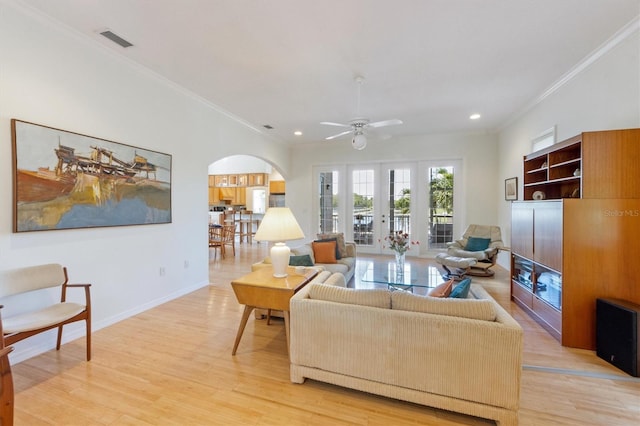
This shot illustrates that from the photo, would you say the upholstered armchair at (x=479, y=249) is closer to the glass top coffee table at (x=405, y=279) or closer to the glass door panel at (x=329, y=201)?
the glass top coffee table at (x=405, y=279)

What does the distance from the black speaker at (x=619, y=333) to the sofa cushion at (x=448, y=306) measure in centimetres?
135

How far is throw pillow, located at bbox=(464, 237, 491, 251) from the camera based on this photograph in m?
5.15

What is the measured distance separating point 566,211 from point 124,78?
4810 mm

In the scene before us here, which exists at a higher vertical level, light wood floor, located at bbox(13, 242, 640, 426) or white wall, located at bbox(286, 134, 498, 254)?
white wall, located at bbox(286, 134, 498, 254)

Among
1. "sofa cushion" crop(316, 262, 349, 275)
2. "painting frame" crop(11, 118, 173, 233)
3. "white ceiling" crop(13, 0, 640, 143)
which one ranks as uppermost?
"white ceiling" crop(13, 0, 640, 143)

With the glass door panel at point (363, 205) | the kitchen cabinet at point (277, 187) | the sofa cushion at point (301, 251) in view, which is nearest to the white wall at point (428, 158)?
the glass door panel at point (363, 205)

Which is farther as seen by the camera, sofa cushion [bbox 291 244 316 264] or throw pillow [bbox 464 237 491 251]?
throw pillow [bbox 464 237 491 251]

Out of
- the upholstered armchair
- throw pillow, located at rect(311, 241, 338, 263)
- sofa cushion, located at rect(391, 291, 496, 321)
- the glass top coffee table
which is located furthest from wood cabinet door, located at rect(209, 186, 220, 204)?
sofa cushion, located at rect(391, 291, 496, 321)

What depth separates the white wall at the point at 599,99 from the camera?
2.57m

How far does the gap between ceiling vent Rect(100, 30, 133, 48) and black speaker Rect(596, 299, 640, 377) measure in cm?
508

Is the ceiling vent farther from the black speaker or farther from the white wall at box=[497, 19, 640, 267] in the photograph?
the black speaker

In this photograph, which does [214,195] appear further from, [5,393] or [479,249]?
[5,393]

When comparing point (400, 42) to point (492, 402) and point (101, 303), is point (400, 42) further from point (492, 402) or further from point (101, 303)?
point (101, 303)

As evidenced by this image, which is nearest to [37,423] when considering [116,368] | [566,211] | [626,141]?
[116,368]
